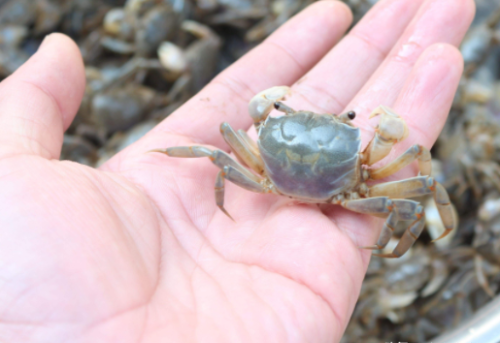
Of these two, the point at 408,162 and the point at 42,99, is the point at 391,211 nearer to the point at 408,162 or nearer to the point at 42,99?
the point at 408,162

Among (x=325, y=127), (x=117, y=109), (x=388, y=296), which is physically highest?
(x=325, y=127)

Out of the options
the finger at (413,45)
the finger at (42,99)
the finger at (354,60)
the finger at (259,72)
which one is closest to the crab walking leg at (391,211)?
the finger at (413,45)

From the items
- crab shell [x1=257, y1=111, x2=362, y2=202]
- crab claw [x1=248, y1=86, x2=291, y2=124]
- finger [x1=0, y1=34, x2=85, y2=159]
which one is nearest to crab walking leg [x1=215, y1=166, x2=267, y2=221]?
crab shell [x1=257, y1=111, x2=362, y2=202]

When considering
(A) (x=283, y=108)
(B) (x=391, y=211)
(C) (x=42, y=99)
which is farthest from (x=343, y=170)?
(C) (x=42, y=99)

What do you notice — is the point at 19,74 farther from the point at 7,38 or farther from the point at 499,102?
the point at 499,102

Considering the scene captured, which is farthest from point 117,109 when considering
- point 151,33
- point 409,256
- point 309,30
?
point 409,256
